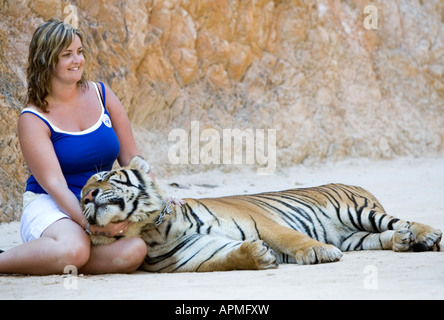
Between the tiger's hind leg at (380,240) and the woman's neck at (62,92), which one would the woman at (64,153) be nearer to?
the woman's neck at (62,92)

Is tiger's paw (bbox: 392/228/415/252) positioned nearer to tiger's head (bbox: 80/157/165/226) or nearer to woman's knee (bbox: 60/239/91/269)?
tiger's head (bbox: 80/157/165/226)

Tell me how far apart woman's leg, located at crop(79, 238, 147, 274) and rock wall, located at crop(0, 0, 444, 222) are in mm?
3963

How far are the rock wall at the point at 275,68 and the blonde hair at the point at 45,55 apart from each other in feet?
10.8

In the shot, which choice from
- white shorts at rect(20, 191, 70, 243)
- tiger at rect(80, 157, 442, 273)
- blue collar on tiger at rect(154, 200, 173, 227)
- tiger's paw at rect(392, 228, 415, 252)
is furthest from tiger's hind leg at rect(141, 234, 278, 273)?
tiger's paw at rect(392, 228, 415, 252)

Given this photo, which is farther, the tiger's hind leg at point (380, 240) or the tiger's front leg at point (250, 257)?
the tiger's hind leg at point (380, 240)

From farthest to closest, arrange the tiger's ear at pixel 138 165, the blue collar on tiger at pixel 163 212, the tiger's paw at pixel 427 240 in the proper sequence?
the tiger's paw at pixel 427 240 < the tiger's ear at pixel 138 165 < the blue collar on tiger at pixel 163 212

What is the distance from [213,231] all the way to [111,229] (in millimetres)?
626

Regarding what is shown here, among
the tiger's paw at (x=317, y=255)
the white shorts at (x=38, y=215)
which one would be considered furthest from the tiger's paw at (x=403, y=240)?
the white shorts at (x=38, y=215)

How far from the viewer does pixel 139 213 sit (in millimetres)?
3545

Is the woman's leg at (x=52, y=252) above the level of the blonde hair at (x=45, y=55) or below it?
below

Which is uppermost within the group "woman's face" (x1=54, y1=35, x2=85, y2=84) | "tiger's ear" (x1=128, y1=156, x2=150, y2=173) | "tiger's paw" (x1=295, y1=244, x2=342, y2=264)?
"woman's face" (x1=54, y1=35, x2=85, y2=84)

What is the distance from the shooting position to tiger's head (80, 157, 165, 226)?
3.41 m

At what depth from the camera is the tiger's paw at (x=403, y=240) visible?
12.8ft

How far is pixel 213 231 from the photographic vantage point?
3.81 meters
